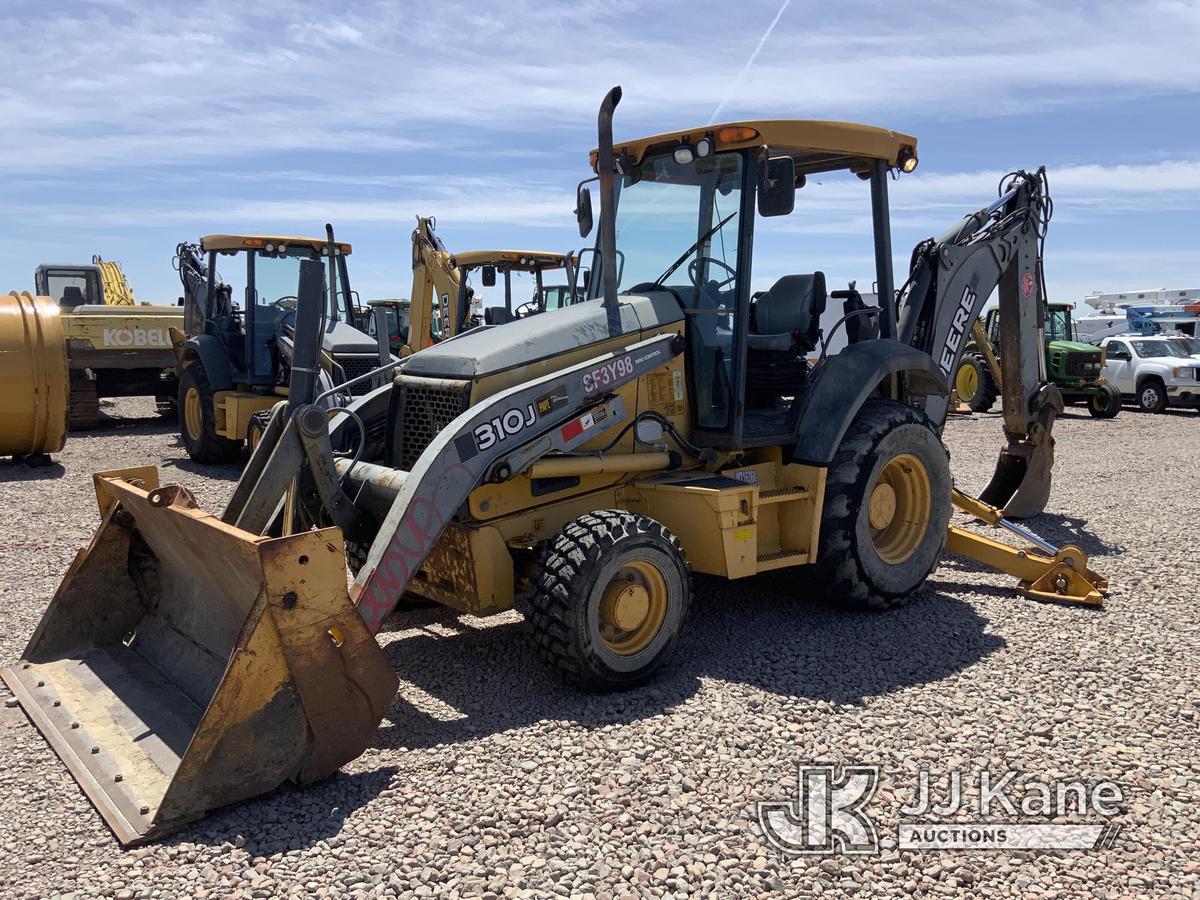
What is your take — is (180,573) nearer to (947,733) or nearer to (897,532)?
(947,733)

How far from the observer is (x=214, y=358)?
12.8 meters

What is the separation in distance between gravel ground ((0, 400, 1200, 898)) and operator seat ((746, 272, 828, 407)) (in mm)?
1283

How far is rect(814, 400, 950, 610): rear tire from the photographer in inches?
224

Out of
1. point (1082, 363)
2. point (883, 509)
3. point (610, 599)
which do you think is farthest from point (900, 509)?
point (1082, 363)

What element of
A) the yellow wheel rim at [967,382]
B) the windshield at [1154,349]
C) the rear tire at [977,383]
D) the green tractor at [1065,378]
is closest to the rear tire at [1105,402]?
the green tractor at [1065,378]

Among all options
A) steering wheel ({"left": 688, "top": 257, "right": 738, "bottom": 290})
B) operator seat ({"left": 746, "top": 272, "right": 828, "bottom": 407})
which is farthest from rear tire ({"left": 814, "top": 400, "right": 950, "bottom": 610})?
steering wheel ({"left": 688, "top": 257, "right": 738, "bottom": 290})

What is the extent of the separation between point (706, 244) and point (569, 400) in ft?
4.35

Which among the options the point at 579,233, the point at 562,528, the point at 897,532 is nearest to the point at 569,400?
the point at 562,528

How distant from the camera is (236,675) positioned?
3580 millimetres

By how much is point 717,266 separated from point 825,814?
2.99 metres

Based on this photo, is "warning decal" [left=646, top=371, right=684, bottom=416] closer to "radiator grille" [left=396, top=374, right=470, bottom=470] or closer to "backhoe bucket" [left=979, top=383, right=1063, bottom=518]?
"radiator grille" [left=396, top=374, right=470, bottom=470]

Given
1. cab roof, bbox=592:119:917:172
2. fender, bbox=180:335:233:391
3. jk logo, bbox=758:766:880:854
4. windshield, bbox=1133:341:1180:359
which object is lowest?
jk logo, bbox=758:766:880:854

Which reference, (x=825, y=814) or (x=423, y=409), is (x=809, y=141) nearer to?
(x=423, y=409)

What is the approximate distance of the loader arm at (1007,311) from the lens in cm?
722
